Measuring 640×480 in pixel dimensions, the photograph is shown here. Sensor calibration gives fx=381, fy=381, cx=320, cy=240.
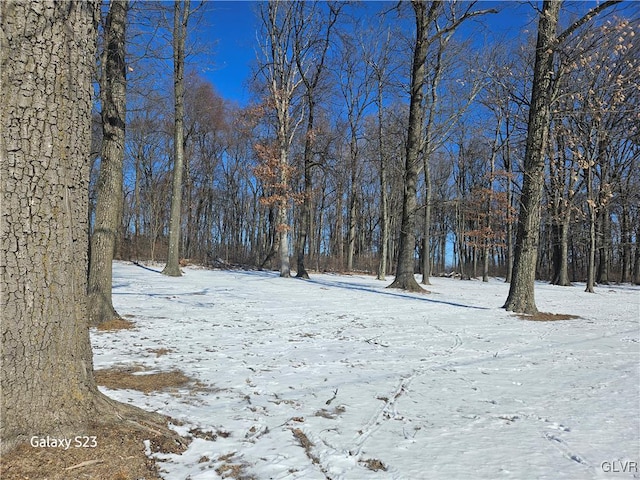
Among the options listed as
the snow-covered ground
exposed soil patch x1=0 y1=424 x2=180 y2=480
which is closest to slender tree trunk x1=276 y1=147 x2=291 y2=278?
the snow-covered ground

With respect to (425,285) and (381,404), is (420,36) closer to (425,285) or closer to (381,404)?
(425,285)

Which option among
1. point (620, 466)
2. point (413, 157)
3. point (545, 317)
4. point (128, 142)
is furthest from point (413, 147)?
point (128, 142)

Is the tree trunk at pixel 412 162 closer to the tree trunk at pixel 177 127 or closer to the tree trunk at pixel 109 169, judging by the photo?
the tree trunk at pixel 177 127

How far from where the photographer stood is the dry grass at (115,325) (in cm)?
547

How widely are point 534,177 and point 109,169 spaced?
8527 millimetres

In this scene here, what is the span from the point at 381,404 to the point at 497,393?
1145 mm

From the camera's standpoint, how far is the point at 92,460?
198 centimetres

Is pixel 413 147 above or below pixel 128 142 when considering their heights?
below

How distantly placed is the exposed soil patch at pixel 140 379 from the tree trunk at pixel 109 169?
7.60 ft

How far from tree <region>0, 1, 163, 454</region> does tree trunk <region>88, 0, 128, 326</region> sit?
3.80 meters

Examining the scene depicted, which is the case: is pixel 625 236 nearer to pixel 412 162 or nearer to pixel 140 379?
pixel 412 162

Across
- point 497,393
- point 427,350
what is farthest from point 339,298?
point 497,393

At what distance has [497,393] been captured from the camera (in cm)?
343

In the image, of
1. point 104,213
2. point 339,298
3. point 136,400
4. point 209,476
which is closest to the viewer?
point 209,476
